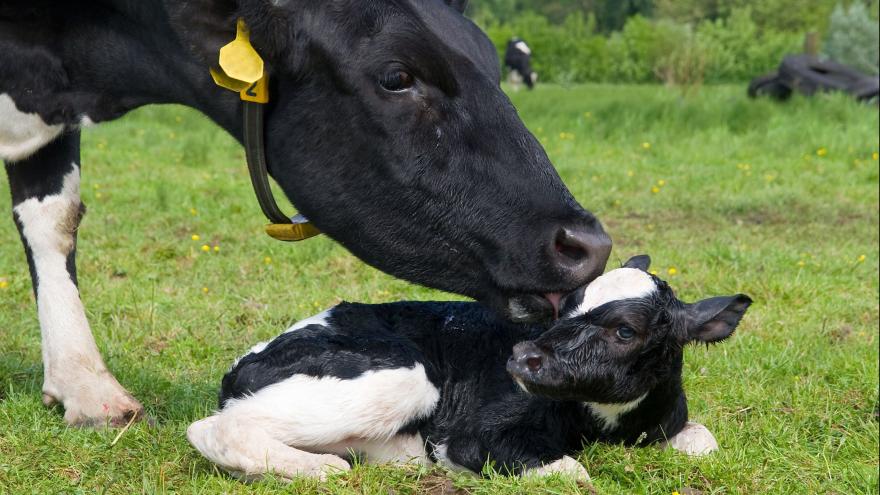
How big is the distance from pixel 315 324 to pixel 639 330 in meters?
1.04

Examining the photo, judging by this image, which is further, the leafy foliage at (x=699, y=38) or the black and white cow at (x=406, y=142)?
the leafy foliage at (x=699, y=38)

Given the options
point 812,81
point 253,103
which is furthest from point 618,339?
point 812,81

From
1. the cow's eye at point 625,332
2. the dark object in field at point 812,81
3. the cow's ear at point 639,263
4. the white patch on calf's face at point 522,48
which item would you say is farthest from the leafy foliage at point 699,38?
the cow's eye at point 625,332

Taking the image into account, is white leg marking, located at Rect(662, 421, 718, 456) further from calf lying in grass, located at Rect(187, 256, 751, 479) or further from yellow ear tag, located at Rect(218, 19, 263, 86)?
yellow ear tag, located at Rect(218, 19, 263, 86)

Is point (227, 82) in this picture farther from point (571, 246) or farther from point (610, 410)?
point (610, 410)

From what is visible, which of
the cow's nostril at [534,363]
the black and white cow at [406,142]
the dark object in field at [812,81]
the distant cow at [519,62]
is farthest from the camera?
the distant cow at [519,62]

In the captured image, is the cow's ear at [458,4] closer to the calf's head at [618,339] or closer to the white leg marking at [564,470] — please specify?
the calf's head at [618,339]

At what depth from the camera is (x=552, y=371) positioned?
2.98 m

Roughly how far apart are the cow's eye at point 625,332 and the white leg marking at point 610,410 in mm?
228

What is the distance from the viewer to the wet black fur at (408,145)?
2.68 metres

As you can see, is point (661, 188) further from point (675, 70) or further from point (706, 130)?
point (675, 70)

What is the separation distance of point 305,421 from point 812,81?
14.9m

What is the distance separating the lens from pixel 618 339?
10.1 feet

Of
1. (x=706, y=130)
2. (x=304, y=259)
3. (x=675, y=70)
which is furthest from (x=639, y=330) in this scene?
(x=675, y=70)
